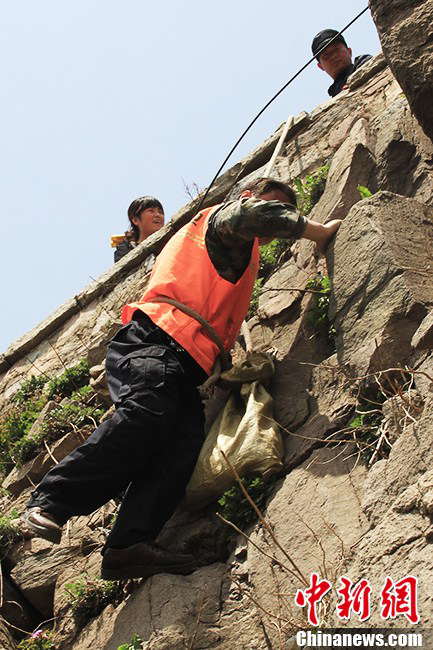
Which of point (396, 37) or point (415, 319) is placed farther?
point (396, 37)

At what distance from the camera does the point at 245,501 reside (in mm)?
4566

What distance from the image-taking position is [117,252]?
8.48 meters

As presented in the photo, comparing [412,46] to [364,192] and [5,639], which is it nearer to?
[364,192]

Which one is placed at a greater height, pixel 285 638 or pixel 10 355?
pixel 10 355

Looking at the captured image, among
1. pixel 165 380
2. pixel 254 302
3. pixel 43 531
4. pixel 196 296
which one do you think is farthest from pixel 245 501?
pixel 254 302

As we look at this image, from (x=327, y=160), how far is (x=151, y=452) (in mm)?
2914

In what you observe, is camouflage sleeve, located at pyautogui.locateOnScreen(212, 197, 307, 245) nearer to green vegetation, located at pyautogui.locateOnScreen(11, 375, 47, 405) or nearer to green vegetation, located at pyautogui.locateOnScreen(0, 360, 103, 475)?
green vegetation, located at pyautogui.locateOnScreen(0, 360, 103, 475)

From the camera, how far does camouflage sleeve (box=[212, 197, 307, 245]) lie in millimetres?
4906

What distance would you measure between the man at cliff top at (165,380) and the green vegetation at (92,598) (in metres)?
0.28

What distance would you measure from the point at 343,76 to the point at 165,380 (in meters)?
4.04

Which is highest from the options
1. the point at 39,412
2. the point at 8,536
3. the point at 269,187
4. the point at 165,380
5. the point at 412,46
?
the point at 412,46

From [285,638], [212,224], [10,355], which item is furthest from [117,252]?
[285,638]

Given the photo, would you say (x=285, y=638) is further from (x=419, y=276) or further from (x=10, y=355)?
(x=10, y=355)

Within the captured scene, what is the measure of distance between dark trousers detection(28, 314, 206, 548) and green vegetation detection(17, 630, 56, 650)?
68 centimetres
